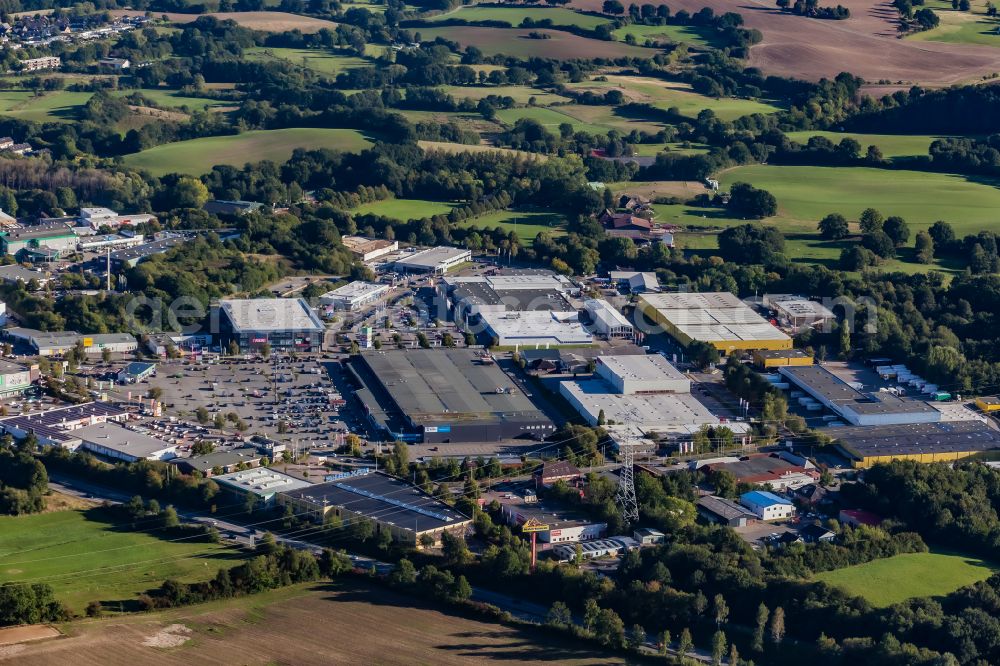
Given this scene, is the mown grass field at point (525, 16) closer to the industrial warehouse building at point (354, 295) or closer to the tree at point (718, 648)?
the industrial warehouse building at point (354, 295)

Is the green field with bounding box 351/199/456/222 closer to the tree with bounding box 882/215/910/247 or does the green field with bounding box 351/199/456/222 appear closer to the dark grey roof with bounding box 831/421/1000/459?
the tree with bounding box 882/215/910/247

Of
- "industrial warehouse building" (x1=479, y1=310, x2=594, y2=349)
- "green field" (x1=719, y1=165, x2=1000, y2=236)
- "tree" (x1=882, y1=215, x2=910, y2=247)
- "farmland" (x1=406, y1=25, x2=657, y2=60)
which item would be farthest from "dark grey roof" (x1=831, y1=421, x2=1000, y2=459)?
"farmland" (x1=406, y1=25, x2=657, y2=60)

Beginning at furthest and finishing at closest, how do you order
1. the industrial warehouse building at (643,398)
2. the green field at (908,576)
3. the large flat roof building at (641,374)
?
the large flat roof building at (641,374) < the industrial warehouse building at (643,398) < the green field at (908,576)

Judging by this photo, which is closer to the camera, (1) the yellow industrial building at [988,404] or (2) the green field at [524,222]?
(1) the yellow industrial building at [988,404]

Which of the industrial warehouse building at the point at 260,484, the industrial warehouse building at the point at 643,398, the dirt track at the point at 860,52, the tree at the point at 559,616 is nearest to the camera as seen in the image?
the tree at the point at 559,616

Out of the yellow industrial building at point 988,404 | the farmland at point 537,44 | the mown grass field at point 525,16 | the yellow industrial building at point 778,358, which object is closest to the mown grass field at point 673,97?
the farmland at point 537,44

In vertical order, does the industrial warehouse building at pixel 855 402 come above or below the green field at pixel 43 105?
below
